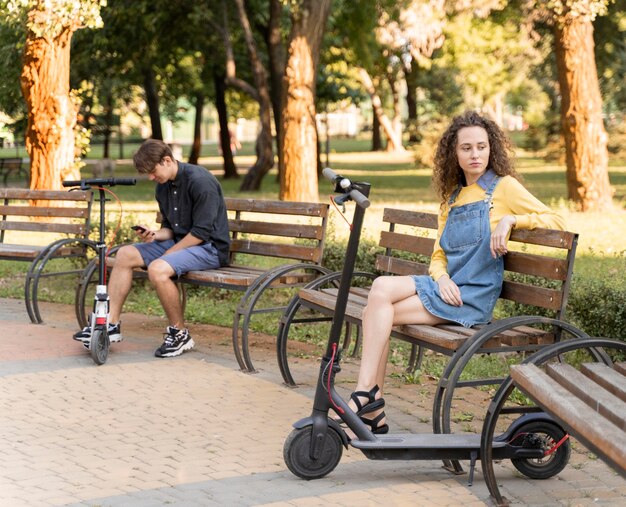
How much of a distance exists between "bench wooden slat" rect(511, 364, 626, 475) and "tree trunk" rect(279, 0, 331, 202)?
13.5m

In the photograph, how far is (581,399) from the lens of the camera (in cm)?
379

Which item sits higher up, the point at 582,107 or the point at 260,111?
the point at 260,111

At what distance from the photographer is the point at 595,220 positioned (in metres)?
15.2

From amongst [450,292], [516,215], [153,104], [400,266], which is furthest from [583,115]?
[153,104]

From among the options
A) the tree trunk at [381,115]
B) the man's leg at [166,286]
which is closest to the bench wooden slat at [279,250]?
the man's leg at [166,286]

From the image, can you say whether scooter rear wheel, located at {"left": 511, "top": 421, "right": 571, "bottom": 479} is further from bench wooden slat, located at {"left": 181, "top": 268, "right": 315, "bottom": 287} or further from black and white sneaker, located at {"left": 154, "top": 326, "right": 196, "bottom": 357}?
black and white sneaker, located at {"left": 154, "top": 326, "right": 196, "bottom": 357}

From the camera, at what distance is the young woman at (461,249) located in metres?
5.03

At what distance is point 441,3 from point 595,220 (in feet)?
25.0

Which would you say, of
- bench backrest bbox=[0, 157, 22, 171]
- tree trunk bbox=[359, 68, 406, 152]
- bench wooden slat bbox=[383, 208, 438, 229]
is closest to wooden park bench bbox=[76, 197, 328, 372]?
bench wooden slat bbox=[383, 208, 438, 229]

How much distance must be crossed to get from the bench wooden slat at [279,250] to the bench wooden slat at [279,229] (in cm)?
8

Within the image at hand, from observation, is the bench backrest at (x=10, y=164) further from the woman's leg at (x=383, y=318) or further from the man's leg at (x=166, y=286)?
the woman's leg at (x=383, y=318)

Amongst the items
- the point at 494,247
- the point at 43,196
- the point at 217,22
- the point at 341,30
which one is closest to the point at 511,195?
the point at 494,247

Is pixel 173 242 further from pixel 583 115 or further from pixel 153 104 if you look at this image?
pixel 153 104

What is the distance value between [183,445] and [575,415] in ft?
7.58
